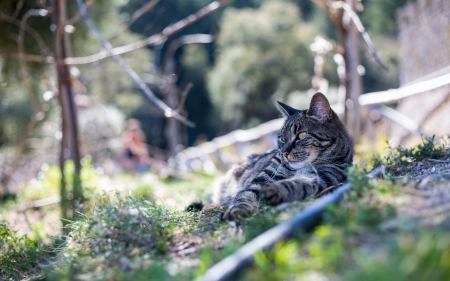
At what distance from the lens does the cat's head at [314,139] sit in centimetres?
377

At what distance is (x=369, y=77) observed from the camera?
2391cm

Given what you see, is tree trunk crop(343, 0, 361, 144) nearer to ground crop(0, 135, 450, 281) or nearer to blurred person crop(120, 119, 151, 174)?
ground crop(0, 135, 450, 281)

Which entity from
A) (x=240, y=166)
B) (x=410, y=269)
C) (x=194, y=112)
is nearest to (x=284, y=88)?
(x=194, y=112)

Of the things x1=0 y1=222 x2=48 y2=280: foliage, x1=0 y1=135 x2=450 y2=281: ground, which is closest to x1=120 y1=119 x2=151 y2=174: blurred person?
x1=0 y1=222 x2=48 y2=280: foliage

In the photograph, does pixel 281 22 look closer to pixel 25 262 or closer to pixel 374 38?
pixel 374 38

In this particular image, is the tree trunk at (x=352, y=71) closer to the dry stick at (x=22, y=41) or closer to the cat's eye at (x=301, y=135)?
the cat's eye at (x=301, y=135)

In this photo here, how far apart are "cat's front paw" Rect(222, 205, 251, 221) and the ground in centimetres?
7

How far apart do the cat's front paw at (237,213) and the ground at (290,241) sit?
7 centimetres

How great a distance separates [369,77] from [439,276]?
77.1 feet

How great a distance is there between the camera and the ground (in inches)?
72.1

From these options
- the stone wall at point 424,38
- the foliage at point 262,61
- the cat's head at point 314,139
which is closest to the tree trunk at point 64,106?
the cat's head at point 314,139

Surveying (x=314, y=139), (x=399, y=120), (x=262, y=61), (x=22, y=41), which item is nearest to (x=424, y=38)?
(x=399, y=120)

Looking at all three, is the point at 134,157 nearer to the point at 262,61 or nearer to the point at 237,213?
the point at 237,213

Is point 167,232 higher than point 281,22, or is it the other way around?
point 281,22
